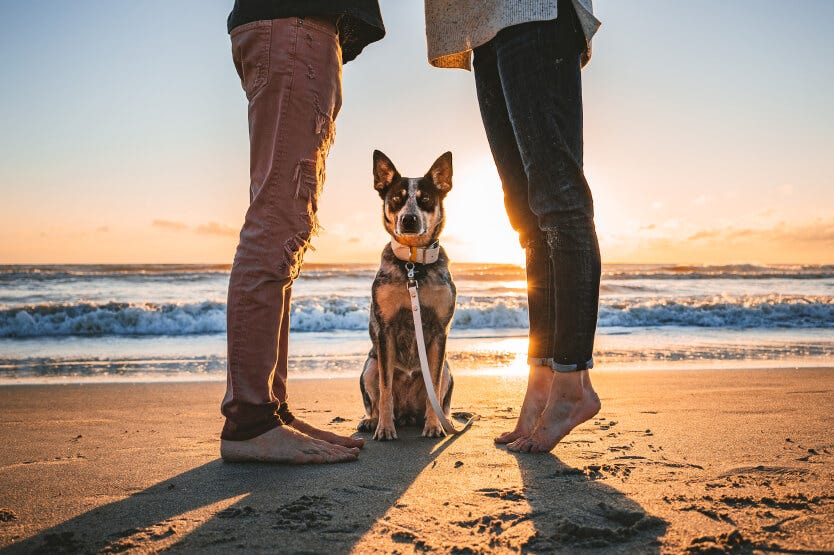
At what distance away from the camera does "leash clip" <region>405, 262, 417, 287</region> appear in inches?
119

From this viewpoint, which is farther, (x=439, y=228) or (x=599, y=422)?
(x=439, y=228)

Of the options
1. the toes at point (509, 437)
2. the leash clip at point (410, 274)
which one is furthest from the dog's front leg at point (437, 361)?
the toes at point (509, 437)

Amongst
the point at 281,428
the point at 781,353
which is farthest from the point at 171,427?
the point at 781,353

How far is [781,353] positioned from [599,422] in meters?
4.91

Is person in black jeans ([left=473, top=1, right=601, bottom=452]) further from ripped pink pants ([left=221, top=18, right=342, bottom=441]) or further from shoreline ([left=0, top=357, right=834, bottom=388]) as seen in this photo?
shoreline ([left=0, top=357, right=834, bottom=388])

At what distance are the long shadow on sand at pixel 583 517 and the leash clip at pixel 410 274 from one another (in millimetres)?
1227

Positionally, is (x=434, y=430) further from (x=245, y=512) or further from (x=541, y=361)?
(x=245, y=512)

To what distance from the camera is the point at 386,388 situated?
308 centimetres

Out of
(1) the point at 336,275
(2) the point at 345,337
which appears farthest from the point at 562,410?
(1) the point at 336,275

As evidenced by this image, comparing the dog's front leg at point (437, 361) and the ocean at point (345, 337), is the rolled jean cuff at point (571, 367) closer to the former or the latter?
the dog's front leg at point (437, 361)

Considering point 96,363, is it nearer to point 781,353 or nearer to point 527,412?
point 527,412

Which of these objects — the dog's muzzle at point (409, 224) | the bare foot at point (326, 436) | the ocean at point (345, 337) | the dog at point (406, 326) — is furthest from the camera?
the ocean at point (345, 337)

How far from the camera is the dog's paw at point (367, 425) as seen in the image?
319cm

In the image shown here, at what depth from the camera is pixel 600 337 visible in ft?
28.5
